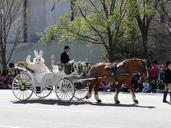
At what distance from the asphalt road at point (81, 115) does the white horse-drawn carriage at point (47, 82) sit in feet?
1.78

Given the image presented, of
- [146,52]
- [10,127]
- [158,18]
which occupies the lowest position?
[10,127]

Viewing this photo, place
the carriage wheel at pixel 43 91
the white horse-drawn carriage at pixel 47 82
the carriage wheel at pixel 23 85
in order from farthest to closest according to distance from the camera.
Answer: the carriage wheel at pixel 43 91, the carriage wheel at pixel 23 85, the white horse-drawn carriage at pixel 47 82

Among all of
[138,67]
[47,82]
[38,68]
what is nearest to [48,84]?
[47,82]

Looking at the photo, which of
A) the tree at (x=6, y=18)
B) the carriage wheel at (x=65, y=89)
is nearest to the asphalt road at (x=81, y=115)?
the carriage wheel at (x=65, y=89)

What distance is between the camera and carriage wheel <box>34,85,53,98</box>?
21.9m

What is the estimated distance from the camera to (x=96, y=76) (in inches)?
834

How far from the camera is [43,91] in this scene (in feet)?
74.3

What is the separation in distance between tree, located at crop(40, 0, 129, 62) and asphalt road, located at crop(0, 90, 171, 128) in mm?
17469

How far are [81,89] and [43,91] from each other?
6.16 ft

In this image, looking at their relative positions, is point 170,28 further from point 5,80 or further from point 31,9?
point 31,9

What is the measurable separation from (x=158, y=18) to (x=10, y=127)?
3042cm

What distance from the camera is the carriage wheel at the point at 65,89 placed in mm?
20594

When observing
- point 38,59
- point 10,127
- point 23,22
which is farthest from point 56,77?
point 23,22

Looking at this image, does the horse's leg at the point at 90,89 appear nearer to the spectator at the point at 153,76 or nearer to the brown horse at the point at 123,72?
the brown horse at the point at 123,72
